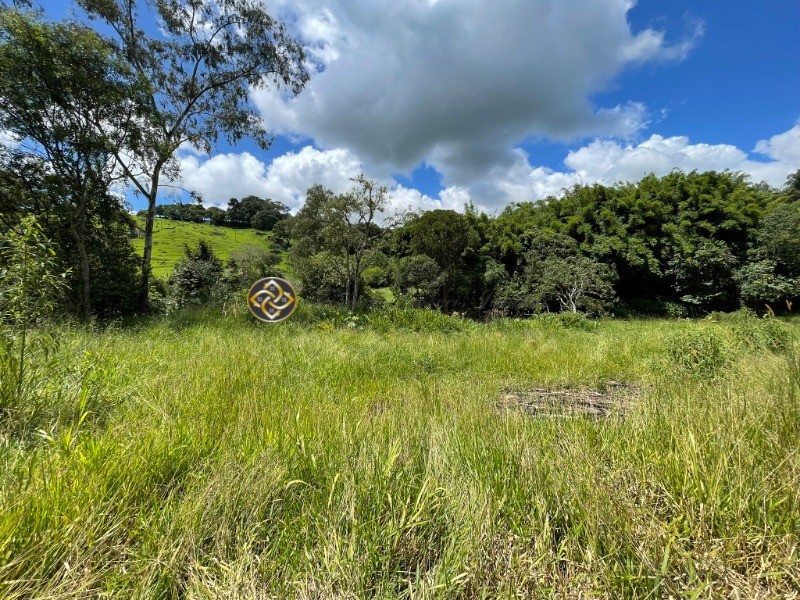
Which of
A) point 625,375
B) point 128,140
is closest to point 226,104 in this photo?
point 128,140

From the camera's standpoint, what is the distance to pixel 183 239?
29875mm

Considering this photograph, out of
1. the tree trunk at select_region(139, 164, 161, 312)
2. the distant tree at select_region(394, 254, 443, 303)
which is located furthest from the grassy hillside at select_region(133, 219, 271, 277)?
the distant tree at select_region(394, 254, 443, 303)

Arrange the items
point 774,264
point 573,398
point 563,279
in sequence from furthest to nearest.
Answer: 1. point 563,279
2. point 774,264
3. point 573,398

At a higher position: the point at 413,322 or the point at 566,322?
the point at 566,322

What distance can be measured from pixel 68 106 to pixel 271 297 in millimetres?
7240

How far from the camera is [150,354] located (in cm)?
443

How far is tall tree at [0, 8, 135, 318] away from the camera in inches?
260

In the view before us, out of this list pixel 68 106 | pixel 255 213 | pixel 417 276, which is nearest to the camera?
pixel 68 106

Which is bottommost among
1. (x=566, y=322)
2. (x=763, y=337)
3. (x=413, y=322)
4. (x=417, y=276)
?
(x=413, y=322)

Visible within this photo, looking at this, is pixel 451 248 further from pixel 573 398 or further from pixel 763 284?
pixel 573 398

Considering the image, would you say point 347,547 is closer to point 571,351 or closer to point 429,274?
point 571,351

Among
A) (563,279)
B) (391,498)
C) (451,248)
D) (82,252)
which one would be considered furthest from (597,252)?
(82,252)

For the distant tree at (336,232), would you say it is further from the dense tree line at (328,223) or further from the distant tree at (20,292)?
the distant tree at (20,292)

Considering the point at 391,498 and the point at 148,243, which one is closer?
the point at 391,498
